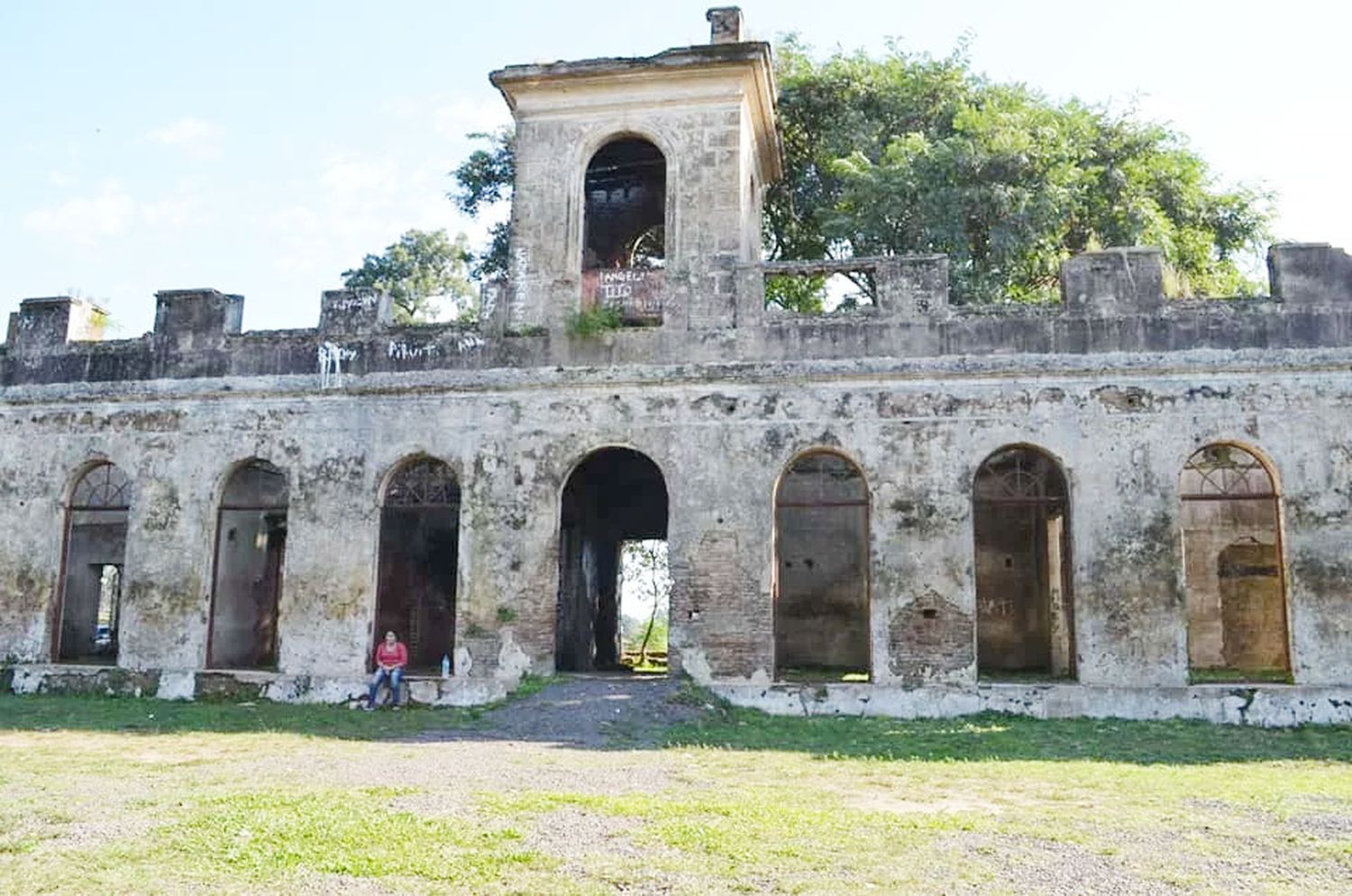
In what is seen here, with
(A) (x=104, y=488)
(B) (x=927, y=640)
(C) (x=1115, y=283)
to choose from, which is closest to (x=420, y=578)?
(A) (x=104, y=488)

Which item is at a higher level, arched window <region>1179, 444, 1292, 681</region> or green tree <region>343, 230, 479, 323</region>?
green tree <region>343, 230, 479, 323</region>

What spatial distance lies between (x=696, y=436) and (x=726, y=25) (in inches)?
252

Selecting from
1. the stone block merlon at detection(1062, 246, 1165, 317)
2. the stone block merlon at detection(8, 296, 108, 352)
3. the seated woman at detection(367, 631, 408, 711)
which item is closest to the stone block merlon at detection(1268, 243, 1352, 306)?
the stone block merlon at detection(1062, 246, 1165, 317)

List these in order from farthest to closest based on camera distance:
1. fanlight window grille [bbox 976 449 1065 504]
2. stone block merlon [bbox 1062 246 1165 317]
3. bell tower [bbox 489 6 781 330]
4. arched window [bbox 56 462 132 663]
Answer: arched window [bbox 56 462 132 663] < fanlight window grille [bbox 976 449 1065 504] < bell tower [bbox 489 6 781 330] < stone block merlon [bbox 1062 246 1165 317]

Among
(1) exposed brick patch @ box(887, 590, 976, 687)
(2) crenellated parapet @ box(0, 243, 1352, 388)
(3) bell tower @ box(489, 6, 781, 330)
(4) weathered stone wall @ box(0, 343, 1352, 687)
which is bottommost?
(1) exposed brick patch @ box(887, 590, 976, 687)

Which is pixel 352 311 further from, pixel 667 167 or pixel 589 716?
pixel 589 716

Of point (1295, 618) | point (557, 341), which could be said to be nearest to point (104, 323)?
point (557, 341)

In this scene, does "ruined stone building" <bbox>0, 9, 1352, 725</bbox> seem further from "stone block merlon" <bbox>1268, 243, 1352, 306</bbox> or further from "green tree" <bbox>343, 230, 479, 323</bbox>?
"green tree" <bbox>343, 230, 479, 323</bbox>

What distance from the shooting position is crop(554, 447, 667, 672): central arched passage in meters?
18.3

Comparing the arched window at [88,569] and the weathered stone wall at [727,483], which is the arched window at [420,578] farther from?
the arched window at [88,569]

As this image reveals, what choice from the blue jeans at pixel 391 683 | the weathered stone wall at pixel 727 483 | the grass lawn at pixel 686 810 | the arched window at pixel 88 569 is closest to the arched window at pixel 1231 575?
the weathered stone wall at pixel 727 483

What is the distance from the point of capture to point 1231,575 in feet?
64.6

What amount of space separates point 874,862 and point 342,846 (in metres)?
3.09

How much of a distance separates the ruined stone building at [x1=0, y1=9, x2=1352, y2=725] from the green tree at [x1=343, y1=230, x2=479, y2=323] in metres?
15.3
